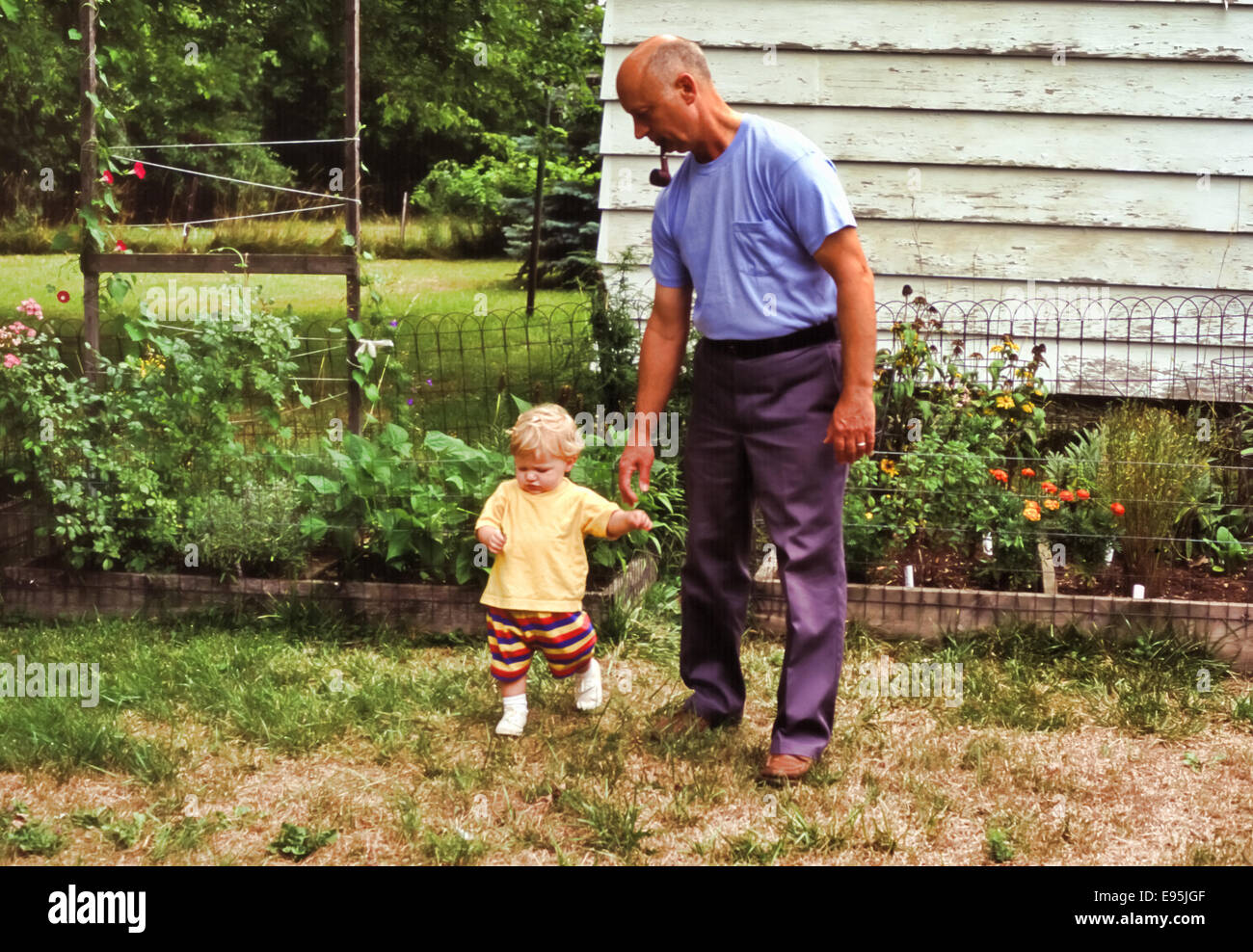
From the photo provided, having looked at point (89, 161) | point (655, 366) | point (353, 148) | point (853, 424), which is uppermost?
point (353, 148)

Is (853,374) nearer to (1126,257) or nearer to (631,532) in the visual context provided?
(631,532)

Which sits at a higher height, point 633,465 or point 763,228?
point 763,228

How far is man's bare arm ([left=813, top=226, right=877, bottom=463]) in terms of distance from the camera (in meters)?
3.35

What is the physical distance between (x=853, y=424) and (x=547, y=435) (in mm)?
909

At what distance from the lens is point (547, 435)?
3789mm

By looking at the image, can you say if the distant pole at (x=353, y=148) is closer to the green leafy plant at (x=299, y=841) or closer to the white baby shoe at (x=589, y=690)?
the white baby shoe at (x=589, y=690)

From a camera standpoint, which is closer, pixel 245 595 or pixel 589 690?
pixel 589 690

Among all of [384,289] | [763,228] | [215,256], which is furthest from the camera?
[384,289]

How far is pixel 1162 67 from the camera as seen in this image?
6.07 meters

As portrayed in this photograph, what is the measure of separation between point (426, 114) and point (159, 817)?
439 inches

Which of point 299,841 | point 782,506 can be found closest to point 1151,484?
point 782,506

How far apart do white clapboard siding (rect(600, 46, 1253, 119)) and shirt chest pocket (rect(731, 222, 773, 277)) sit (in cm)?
293

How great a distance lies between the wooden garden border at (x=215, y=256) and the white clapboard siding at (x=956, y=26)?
4.36 ft

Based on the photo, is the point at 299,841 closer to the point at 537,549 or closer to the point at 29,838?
the point at 29,838
